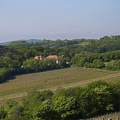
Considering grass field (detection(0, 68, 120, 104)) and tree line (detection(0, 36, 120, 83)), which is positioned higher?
tree line (detection(0, 36, 120, 83))

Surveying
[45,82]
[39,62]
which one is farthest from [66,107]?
[39,62]

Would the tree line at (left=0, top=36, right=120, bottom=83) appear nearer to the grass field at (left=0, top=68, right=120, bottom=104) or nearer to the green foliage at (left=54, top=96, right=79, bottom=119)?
the grass field at (left=0, top=68, right=120, bottom=104)

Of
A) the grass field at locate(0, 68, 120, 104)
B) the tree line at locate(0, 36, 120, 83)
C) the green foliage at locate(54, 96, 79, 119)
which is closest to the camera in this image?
the green foliage at locate(54, 96, 79, 119)

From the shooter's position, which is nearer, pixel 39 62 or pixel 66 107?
pixel 66 107

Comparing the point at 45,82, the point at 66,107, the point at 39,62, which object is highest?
the point at 39,62

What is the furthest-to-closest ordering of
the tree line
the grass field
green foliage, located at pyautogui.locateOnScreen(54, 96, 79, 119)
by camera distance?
the tree line, the grass field, green foliage, located at pyautogui.locateOnScreen(54, 96, 79, 119)

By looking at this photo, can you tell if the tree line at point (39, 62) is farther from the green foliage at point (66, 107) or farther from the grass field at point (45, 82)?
the green foliage at point (66, 107)

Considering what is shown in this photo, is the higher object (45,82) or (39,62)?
(39,62)

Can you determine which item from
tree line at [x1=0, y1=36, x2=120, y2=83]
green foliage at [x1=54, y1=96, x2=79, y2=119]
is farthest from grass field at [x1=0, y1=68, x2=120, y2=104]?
green foliage at [x1=54, y1=96, x2=79, y2=119]

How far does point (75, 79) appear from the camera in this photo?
4450 centimetres

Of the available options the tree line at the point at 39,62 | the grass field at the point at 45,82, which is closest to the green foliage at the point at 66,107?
the grass field at the point at 45,82

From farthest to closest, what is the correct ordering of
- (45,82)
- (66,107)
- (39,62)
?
1. (39,62)
2. (45,82)
3. (66,107)

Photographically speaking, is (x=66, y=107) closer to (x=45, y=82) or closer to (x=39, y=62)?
(x=45, y=82)

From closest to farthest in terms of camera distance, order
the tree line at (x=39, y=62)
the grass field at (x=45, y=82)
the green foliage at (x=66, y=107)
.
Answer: the green foliage at (x=66, y=107) < the grass field at (x=45, y=82) < the tree line at (x=39, y=62)
